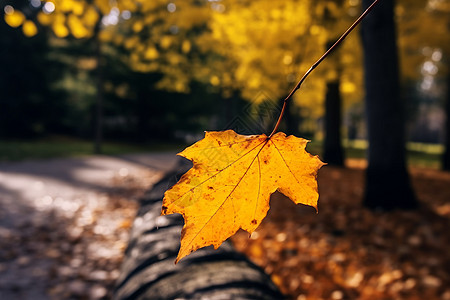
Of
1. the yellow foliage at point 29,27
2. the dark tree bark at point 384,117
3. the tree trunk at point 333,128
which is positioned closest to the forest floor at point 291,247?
the dark tree bark at point 384,117

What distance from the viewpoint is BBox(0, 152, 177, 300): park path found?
10.0ft

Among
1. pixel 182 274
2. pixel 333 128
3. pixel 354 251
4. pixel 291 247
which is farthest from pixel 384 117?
pixel 333 128

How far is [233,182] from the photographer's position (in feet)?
1.84

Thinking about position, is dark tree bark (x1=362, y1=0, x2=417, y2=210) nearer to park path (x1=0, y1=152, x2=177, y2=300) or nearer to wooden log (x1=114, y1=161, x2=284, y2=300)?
park path (x1=0, y1=152, x2=177, y2=300)

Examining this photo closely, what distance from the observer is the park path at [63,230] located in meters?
3.05

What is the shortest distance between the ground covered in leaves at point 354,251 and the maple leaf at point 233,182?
7.92 ft

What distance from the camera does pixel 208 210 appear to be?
0.53m

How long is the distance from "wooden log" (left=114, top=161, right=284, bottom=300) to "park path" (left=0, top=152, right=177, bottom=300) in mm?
1525

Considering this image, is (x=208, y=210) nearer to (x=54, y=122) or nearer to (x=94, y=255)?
(x=94, y=255)

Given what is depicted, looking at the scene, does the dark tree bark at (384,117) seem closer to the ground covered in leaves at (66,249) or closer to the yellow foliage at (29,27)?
the ground covered in leaves at (66,249)

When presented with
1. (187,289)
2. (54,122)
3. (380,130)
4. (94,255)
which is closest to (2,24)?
(54,122)

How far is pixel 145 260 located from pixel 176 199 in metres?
1.23

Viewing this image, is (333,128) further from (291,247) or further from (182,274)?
(182,274)

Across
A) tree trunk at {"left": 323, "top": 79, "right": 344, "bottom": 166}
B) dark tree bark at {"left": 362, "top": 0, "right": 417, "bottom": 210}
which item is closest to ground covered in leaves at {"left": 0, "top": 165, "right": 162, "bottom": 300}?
dark tree bark at {"left": 362, "top": 0, "right": 417, "bottom": 210}
